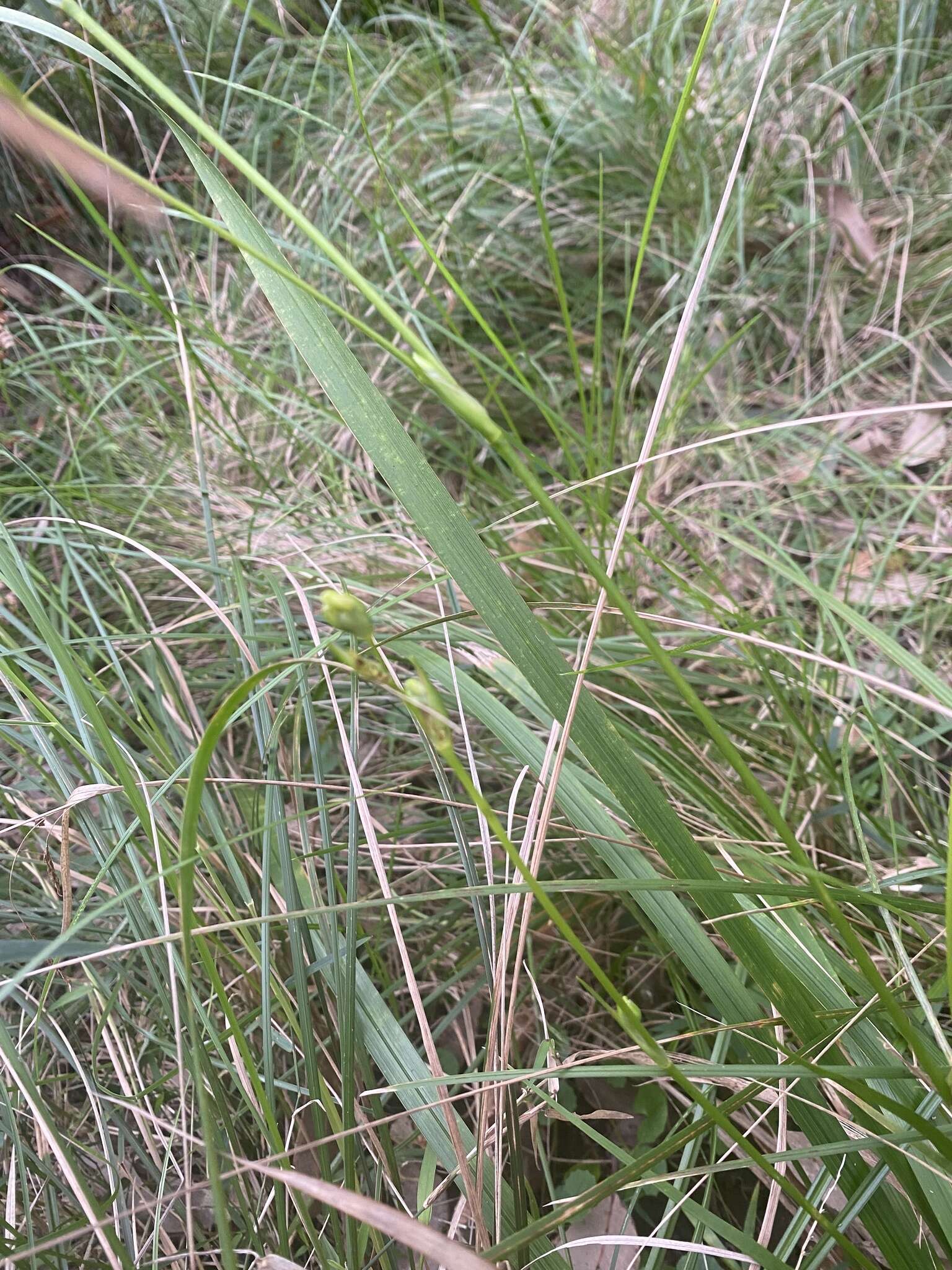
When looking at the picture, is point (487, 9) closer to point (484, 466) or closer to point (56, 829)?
point (484, 466)

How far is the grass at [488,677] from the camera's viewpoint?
0.50 m

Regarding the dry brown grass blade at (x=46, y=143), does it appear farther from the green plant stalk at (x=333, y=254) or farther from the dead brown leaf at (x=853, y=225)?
the dead brown leaf at (x=853, y=225)

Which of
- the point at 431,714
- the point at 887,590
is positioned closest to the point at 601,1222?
the point at 431,714

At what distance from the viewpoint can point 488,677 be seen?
2.83 feet

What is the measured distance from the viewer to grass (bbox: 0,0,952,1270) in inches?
19.7

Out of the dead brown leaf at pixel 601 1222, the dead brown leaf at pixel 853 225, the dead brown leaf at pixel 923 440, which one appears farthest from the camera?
the dead brown leaf at pixel 853 225

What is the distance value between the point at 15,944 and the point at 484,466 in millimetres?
1245

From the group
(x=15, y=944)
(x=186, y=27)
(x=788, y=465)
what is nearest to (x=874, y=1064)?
(x=15, y=944)

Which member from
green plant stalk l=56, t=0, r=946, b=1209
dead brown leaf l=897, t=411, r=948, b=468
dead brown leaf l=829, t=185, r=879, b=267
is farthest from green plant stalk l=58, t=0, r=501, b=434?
dead brown leaf l=829, t=185, r=879, b=267

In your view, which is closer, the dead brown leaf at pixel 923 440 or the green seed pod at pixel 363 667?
the green seed pod at pixel 363 667

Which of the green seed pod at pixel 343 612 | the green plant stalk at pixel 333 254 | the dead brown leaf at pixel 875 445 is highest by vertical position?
the green plant stalk at pixel 333 254

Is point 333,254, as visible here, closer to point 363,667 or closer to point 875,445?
point 363,667

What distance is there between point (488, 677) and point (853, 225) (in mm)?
1309

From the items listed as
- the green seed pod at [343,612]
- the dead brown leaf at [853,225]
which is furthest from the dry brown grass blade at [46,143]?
the dead brown leaf at [853,225]
